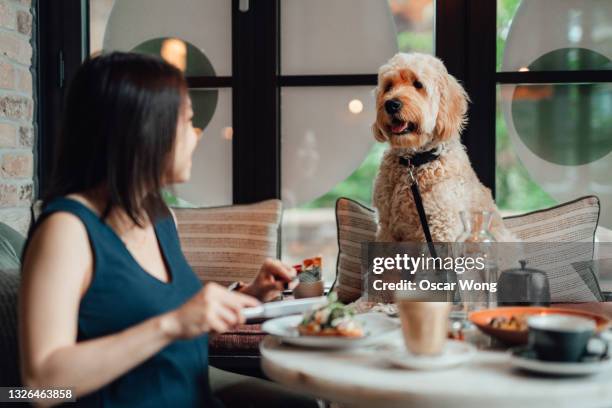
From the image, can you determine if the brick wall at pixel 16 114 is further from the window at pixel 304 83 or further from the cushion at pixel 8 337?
the cushion at pixel 8 337

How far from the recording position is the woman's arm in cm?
109

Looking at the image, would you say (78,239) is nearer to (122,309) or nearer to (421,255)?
(122,309)

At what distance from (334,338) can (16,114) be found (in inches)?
79.4

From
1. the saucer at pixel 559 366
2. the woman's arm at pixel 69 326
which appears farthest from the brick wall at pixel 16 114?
the saucer at pixel 559 366

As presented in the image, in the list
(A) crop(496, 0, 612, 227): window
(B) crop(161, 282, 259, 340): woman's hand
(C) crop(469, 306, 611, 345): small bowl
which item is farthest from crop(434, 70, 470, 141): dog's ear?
(B) crop(161, 282, 259, 340): woman's hand

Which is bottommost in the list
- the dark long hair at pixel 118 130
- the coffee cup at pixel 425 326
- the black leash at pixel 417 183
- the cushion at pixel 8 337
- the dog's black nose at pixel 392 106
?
the cushion at pixel 8 337

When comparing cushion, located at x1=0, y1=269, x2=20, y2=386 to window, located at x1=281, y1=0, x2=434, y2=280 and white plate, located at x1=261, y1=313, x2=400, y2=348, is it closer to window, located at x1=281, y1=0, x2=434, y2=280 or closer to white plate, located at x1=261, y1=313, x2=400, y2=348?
white plate, located at x1=261, y1=313, x2=400, y2=348

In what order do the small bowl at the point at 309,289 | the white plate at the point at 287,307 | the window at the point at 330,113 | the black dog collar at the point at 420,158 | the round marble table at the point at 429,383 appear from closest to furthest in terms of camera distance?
1. the round marble table at the point at 429,383
2. the white plate at the point at 287,307
3. the small bowl at the point at 309,289
4. the black dog collar at the point at 420,158
5. the window at the point at 330,113

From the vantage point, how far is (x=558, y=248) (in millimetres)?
2656

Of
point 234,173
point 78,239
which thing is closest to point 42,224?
point 78,239

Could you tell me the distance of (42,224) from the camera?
117cm

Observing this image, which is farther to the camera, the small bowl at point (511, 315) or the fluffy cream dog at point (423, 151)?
the fluffy cream dog at point (423, 151)

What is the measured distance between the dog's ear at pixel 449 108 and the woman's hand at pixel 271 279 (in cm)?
130

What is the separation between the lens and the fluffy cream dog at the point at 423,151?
8.41ft
